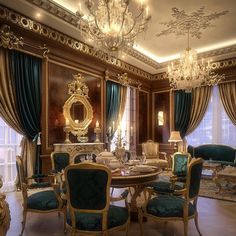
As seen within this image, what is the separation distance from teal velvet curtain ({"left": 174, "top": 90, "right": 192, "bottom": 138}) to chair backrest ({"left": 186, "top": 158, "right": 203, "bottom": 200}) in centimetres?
519

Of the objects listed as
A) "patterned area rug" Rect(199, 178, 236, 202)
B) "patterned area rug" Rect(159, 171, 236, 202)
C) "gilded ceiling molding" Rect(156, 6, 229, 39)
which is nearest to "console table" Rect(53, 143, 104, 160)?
"patterned area rug" Rect(159, 171, 236, 202)

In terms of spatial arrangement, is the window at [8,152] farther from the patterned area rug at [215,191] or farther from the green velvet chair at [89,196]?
the green velvet chair at [89,196]

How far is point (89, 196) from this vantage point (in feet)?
7.57

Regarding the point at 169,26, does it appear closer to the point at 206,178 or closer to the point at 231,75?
Result: the point at 231,75

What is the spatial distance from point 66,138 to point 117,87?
2549 millimetres

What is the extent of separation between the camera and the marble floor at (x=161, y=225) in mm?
3121

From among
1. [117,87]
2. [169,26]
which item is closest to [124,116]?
[117,87]

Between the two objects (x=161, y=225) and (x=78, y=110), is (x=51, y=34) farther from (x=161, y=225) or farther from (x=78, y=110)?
(x=161, y=225)

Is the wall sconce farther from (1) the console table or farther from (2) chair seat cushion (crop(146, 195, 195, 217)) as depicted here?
(2) chair seat cushion (crop(146, 195, 195, 217))

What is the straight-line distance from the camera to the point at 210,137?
304 inches

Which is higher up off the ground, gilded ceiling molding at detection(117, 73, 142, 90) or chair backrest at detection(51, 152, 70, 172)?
gilded ceiling molding at detection(117, 73, 142, 90)

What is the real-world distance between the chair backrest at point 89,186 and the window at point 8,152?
3197 mm

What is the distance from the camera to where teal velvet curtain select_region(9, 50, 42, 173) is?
4668 mm

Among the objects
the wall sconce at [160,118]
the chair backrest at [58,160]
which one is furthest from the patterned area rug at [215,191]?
the wall sconce at [160,118]
